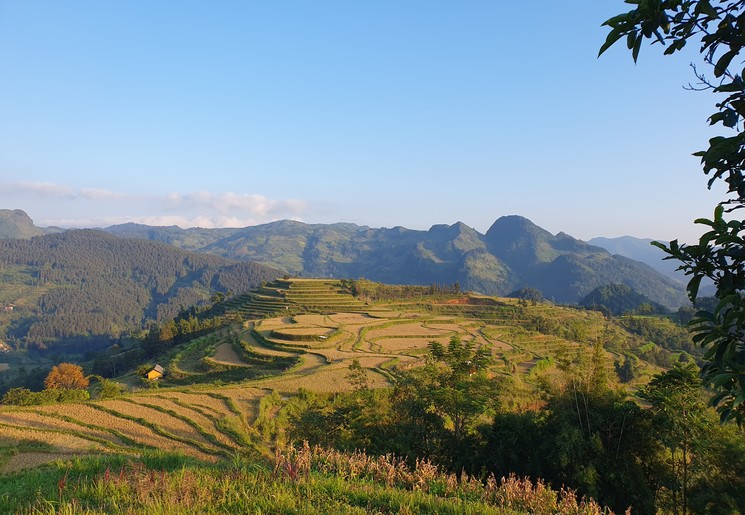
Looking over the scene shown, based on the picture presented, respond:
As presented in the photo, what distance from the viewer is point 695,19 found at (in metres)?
3.17

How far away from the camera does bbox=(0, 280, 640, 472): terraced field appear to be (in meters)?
21.4

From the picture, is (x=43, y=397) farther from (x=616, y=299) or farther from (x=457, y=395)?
(x=616, y=299)

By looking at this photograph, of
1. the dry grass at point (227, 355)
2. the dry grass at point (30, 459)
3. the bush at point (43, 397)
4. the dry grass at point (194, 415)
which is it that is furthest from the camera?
the dry grass at point (227, 355)

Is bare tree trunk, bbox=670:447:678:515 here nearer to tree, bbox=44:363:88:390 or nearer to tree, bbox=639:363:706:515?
tree, bbox=639:363:706:515

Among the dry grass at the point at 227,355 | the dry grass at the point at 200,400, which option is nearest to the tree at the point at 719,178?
the dry grass at the point at 200,400

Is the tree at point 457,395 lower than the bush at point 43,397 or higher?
higher

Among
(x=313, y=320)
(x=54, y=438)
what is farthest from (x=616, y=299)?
(x=54, y=438)

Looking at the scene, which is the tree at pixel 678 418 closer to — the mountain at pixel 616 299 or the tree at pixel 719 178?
the tree at pixel 719 178

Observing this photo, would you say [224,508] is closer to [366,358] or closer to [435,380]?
[435,380]

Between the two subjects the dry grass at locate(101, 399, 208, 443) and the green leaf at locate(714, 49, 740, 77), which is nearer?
the green leaf at locate(714, 49, 740, 77)

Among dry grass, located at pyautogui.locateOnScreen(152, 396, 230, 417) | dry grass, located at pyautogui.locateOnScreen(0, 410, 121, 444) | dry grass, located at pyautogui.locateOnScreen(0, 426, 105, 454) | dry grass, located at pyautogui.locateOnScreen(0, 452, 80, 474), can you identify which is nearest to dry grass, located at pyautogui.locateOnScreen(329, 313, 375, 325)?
dry grass, located at pyautogui.locateOnScreen(152, 396, 230, 417)

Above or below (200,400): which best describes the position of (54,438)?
above

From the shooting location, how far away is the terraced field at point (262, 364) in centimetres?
2139

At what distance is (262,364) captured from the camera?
4256cm
